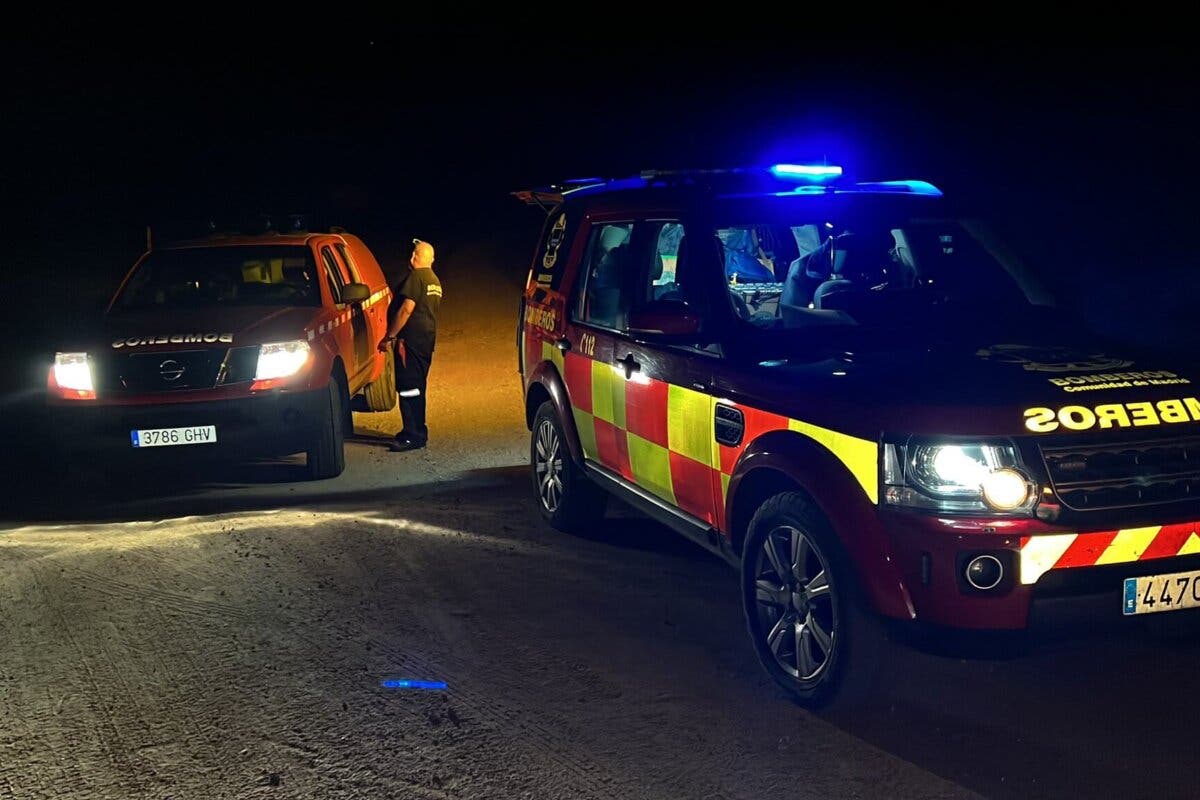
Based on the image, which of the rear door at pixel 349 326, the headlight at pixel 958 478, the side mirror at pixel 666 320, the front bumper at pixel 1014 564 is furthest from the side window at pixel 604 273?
the rear door at pixel 349 326

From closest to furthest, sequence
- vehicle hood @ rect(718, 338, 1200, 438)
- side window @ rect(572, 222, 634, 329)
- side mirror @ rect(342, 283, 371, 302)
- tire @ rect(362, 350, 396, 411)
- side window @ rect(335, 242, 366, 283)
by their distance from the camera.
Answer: vehicle hood @ rect(718, 338, 1200, 438)
side window @ rect(572, 222, 634, 329)
side mirror @ rect(342, 283, 371, 302)
side window @ rect(335, 242, 366, 283)
tire @ rect(362, 350, 396, 411)

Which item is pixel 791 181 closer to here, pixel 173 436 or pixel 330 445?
pixel 330 445

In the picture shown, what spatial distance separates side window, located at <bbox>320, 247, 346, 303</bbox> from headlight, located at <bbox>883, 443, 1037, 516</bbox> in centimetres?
634

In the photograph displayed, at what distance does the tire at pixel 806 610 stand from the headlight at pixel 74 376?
5295 mm

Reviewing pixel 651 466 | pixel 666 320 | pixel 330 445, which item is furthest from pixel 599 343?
pixel 330 445

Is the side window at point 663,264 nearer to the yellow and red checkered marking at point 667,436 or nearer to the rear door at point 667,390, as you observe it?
the rear door at point 667,390

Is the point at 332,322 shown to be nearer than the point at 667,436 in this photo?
No

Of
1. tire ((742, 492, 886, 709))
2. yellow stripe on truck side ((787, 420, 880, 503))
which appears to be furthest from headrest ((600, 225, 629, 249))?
yellow stripe on truck side ((787, 420, 880, 503))

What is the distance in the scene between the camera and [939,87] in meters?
36.5

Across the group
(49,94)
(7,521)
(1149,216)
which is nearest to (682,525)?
(7,521)

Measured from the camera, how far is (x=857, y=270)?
5289mm

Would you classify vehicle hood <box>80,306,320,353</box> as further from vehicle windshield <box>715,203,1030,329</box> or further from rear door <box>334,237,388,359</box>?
vehicle windshield <box>715,203,1030,329</box>

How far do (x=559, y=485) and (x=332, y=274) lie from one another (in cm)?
363

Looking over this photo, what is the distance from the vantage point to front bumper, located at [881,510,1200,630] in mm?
3705
